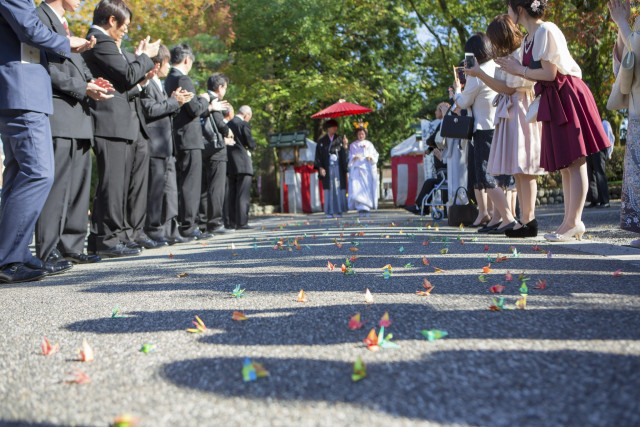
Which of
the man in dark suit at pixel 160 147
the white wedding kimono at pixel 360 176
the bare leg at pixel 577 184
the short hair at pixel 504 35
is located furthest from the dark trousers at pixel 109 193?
the white wedding kimono at pixel 360 176

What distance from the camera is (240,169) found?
9.50 metres

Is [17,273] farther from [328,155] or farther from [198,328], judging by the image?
[328,155]

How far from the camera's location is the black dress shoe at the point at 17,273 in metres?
3.85

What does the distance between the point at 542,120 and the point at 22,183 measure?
3881mm

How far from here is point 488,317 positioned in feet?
7.31

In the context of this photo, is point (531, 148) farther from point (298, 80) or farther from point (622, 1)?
point (298, 80)

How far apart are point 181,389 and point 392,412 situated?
60 cm

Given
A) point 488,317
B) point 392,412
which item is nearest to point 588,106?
point 488,317

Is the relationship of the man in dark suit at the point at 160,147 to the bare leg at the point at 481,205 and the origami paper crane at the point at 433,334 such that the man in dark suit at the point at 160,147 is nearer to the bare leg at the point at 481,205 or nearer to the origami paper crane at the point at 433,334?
the bare leg at the point at 481,205

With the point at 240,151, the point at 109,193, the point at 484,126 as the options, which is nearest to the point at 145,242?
the point at 109,193

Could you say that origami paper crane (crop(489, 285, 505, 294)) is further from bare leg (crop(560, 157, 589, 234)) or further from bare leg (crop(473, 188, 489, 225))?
bare leg (crop(473, 188, 489, 225))

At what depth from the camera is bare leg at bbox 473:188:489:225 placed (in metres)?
7.15

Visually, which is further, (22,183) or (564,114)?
(564,114)

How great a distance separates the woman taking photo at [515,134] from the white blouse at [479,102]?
0.92m
